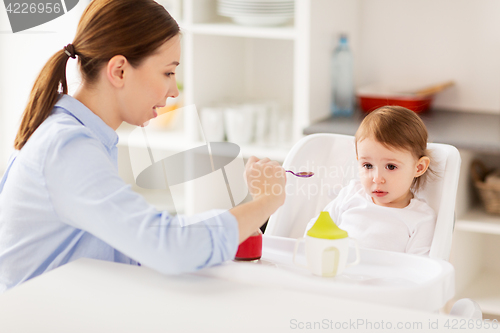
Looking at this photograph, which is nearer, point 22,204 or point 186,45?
point 22,204

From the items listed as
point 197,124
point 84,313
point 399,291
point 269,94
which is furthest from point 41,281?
point 269,94

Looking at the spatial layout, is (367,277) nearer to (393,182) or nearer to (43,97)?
(393,182)

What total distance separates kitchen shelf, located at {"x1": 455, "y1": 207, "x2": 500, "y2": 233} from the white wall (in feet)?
1.65

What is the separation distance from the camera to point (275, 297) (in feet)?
2.81

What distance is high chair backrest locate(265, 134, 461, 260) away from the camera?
1406 mm

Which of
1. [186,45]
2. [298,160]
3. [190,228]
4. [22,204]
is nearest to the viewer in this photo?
[190,228]

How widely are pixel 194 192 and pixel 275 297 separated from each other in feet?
5.58

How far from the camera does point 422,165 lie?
4.66ft

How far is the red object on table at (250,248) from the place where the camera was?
3.59 ft

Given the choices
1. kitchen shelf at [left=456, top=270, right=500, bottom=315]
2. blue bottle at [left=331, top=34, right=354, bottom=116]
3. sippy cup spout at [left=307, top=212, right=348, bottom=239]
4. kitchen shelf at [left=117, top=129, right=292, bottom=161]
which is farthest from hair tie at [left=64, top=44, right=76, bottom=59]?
kitchen shelf at [left=456, top=270, right=500, bottom=315]

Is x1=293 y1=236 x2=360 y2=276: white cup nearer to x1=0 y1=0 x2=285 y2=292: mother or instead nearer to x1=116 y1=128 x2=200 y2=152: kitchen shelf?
x1=0 y1=0 x2=285 y2=292: mother

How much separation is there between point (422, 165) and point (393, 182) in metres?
0.08

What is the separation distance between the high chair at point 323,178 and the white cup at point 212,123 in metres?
0.92

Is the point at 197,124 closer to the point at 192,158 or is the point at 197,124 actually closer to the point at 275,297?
the point at 192,158
